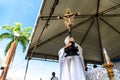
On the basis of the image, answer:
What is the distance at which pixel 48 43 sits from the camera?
6.98m

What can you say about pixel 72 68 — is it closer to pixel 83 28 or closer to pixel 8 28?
→ pixel 83 28

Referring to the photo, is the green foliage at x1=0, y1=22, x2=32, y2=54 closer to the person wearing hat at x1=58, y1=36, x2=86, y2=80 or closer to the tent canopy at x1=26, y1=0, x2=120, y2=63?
the tent canopy at x1=26, y1=0, x2=120, y2=63

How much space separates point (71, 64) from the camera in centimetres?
290

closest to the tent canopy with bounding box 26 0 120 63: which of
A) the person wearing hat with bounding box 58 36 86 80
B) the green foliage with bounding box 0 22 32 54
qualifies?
the person wearing hat with bounding box 58 36 86 80

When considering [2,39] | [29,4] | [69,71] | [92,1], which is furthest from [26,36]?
[69,71]

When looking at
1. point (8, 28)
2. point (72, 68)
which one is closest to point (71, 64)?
point (72, 68)

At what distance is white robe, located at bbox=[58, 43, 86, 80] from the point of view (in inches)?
110

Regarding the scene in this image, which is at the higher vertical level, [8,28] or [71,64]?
[8,28]

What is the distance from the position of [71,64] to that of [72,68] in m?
0.07

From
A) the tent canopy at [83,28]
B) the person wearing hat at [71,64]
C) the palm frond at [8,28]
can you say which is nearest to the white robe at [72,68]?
the person wearing hat at [71,64]

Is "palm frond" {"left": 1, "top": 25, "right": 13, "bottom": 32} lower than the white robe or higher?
higher

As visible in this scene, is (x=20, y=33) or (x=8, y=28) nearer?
(x=20, y=33)

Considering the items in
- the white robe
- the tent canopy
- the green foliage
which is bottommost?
the white robe

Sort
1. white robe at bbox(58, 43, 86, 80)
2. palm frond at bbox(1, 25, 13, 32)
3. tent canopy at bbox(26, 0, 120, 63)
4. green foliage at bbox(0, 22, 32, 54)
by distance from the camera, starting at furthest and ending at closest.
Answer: palm frond at bbox(1, 25, 13, 32) < green foliage at bbox(0, 22, 32, 54) < tent canopy at bbox(26, 0, 120, 63) < white robe at bbox(58, 43, 86, 80)
